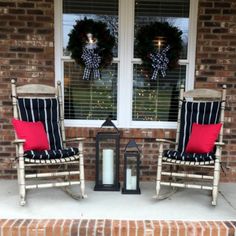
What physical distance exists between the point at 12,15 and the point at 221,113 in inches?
97.5

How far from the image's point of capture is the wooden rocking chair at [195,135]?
9.91ft

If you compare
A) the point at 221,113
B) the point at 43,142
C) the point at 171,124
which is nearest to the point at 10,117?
the point at 43,142

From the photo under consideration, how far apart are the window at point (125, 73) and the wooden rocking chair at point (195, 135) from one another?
30cm

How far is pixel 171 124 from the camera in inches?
149

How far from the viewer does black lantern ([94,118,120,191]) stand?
11.1 feet

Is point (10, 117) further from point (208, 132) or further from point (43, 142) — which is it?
point (208, 132)

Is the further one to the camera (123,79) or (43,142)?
(123,79)

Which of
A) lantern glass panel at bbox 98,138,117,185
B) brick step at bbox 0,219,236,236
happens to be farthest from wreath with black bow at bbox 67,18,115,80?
brick step at bbox 0,219,236,236

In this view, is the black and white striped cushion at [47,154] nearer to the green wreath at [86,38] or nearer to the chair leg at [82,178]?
the chair leg at [82,178]

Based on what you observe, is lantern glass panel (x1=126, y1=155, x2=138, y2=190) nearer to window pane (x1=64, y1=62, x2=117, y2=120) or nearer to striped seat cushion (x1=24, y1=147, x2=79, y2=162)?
striped seat cushion (x1=24, y1=147, x2=79, y2=162)

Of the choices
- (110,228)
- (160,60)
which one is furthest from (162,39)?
(110,228)

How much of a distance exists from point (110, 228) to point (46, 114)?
4.66 ft

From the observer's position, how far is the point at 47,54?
3.62 metres

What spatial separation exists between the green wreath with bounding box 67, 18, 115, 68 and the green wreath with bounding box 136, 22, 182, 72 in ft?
1.22
